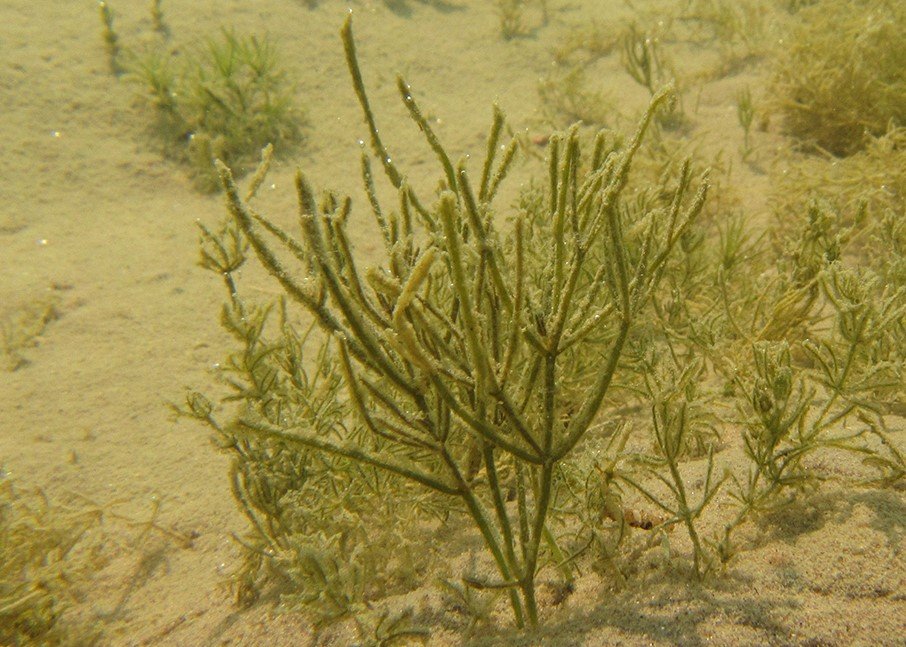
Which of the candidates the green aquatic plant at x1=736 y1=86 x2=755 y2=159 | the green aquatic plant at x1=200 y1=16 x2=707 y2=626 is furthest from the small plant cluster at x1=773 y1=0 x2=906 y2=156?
the green aquatic plant at x1=200 y1=16 x2=707 y2=626

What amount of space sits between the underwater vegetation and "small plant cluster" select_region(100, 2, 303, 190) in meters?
3.09

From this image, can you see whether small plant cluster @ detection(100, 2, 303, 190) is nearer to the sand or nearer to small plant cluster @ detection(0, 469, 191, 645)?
the sand

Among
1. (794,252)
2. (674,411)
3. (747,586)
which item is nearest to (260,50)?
(794,252)

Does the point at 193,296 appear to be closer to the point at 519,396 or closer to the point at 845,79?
the point at 519,396

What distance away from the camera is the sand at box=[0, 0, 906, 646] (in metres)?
1.75

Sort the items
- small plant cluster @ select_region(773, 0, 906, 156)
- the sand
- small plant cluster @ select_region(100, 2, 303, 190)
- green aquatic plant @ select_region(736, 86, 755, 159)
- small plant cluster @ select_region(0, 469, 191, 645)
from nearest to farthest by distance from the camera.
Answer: the sand → small plant cluster @ select_region(0, 469, 191, 645) → small plant cluster @ select_region(773, 0, 906, 156) → green aquatic plant @ select_region(736, 86, 755, 159) → small plant cluster @ select_region(100, 2, 303, 190)

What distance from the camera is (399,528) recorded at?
95.9 inches

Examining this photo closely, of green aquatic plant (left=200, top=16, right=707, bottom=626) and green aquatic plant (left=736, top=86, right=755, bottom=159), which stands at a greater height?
green aquatic plant (left=736, top=86, right=755, bottom=159)

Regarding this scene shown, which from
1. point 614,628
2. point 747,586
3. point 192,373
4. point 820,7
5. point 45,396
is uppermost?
point 820,7

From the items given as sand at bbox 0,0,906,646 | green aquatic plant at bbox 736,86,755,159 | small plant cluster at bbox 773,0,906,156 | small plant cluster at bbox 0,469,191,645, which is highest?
small plant cluster at bbox 773,0,906,156

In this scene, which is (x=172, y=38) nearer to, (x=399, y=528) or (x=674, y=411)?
(x=399, y=528)

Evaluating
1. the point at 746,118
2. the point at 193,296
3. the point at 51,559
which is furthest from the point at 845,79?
the point at 51,559

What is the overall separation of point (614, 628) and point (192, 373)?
117 inches

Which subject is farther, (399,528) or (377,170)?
(377,170)
